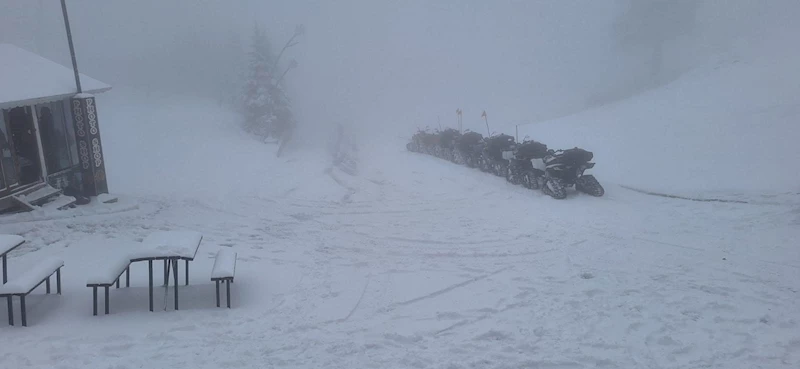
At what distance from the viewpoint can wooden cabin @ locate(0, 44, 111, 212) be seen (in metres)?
9.53

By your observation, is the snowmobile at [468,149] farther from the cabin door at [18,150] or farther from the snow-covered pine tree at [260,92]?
the snow-covered pine tree at [260,92]

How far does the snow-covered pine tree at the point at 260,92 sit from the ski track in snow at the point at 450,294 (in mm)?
19420

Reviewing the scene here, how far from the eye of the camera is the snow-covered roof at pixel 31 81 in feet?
29.6

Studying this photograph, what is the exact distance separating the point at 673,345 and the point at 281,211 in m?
9.05

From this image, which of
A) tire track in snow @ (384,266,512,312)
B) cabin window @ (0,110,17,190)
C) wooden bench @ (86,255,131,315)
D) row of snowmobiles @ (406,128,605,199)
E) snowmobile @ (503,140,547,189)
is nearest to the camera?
wooden bench @ (86,255,131,315)

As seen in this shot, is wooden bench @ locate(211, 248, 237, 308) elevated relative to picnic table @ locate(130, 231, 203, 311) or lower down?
lower down

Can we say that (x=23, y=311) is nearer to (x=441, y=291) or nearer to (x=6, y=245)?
(x=6, y=245)

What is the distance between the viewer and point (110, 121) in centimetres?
2758

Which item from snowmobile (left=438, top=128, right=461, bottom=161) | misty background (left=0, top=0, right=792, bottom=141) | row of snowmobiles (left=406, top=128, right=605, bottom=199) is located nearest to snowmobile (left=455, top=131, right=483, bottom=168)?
row of snowmobiles (left=406, top=128, right=605, bottom=199)

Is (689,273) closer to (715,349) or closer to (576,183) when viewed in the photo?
(715,349)

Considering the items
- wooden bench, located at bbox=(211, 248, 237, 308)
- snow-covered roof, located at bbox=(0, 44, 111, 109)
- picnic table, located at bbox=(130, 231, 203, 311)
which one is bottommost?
wooden bench, located at bbox=(211, 248, 237, 308)

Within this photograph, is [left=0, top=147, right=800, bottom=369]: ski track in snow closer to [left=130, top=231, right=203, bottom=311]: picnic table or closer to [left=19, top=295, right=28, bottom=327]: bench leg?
[left=19, top=295, right=28, bottom=327]: bench leg

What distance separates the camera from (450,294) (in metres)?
6.32

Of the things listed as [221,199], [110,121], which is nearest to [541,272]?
[221,199]
